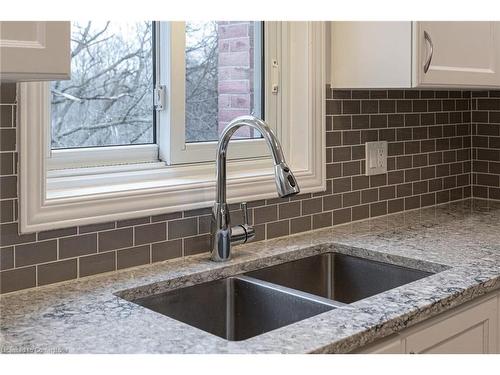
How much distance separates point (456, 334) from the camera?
155 cm

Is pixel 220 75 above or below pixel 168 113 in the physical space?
above

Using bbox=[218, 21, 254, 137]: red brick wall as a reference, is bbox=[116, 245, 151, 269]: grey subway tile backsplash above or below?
below

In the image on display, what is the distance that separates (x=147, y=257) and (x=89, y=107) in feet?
1.45

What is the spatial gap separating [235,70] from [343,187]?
20.8 inches

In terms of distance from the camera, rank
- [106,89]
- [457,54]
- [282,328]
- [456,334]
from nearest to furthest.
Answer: [282,328]
[456,334]
[106,89]
[457,54]

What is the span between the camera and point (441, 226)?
7.36ft

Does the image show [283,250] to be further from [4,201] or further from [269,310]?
[4,201]

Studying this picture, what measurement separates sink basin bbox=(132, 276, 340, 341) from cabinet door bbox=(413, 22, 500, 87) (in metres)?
0.79

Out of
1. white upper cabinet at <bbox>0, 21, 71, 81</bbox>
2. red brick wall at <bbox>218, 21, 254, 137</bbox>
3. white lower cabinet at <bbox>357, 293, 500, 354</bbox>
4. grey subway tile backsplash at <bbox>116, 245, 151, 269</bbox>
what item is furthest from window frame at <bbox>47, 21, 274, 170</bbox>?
white lower cabinet at <bbox>357, 293, 500, 354</bbox>

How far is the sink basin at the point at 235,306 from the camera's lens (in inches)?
62.2

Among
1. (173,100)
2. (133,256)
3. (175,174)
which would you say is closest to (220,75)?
(173,100)

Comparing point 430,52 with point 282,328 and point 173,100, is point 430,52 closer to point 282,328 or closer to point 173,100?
point 173,100

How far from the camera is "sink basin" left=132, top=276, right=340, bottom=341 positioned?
1.58 meters

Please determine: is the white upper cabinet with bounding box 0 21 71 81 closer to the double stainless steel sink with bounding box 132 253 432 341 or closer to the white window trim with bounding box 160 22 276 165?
the double stainless steel sink with bounding box 132 253 432 341
